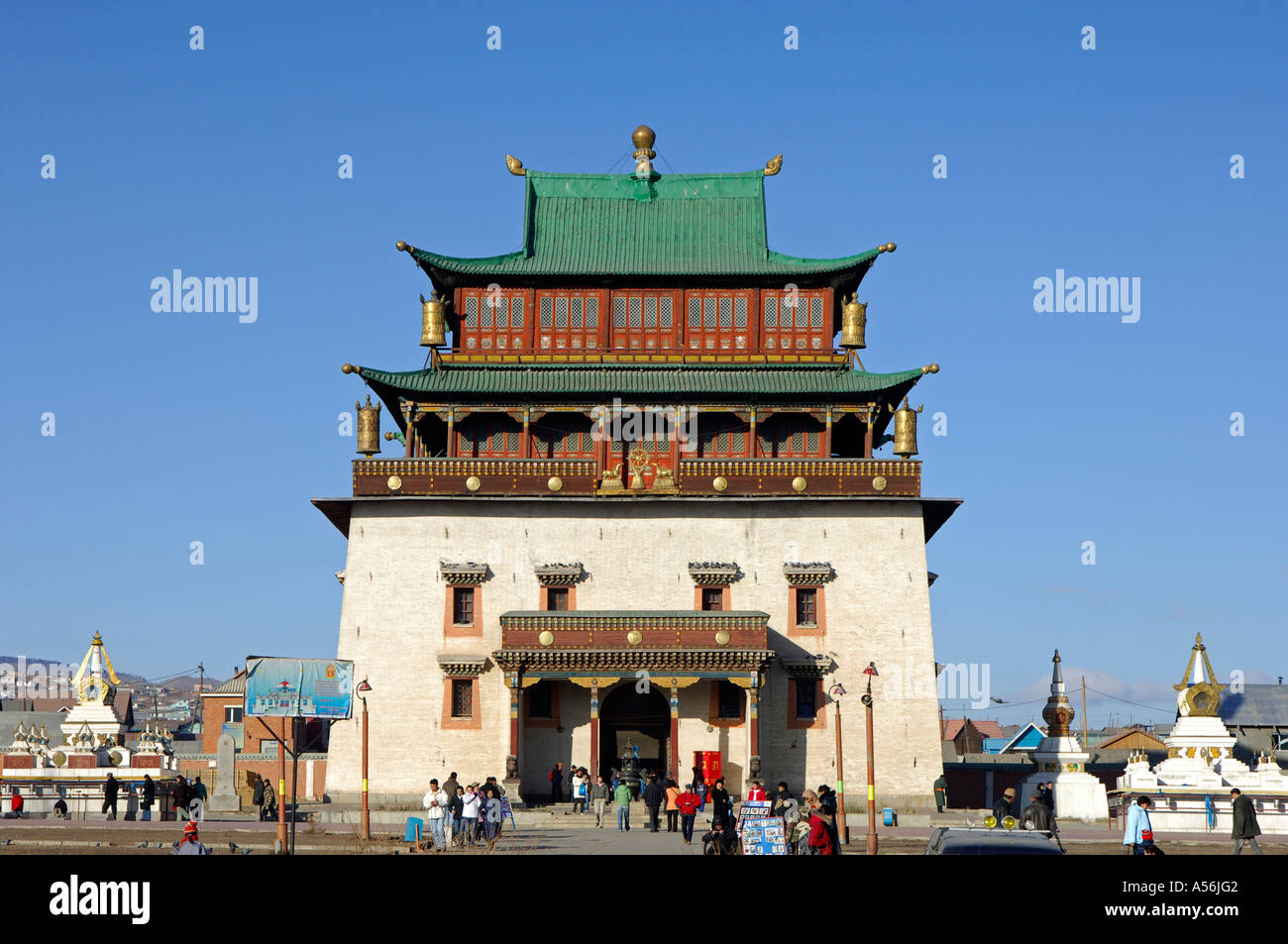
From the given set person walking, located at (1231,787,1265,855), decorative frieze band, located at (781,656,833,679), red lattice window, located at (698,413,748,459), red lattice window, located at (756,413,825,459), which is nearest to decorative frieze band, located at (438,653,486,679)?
decorative frieze band, located at (781,656,833,679)

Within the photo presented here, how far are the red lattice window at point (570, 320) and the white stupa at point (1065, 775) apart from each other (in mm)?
22216

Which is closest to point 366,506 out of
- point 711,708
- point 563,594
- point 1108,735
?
point 563,594

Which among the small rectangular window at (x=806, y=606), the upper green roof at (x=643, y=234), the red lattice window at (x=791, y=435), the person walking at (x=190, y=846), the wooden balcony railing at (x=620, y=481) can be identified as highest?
the upper green roof at (x=643, y=234)

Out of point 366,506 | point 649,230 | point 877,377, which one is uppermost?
point 649,230

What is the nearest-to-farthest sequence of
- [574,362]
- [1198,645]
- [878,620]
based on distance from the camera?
1. [1198,645]
2. [878,620]
3. [574,362]

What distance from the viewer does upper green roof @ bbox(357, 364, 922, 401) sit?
199ft

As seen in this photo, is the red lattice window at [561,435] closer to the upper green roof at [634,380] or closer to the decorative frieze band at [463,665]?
the upper green roof at [634,380]

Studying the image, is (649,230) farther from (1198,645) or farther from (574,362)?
(1198,645)

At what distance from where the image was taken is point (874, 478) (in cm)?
5928

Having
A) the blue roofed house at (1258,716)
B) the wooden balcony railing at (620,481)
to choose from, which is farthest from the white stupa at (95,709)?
the blue roofed house at (1258,716)

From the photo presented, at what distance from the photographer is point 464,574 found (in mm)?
58344

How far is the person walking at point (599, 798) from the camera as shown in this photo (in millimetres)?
48344
